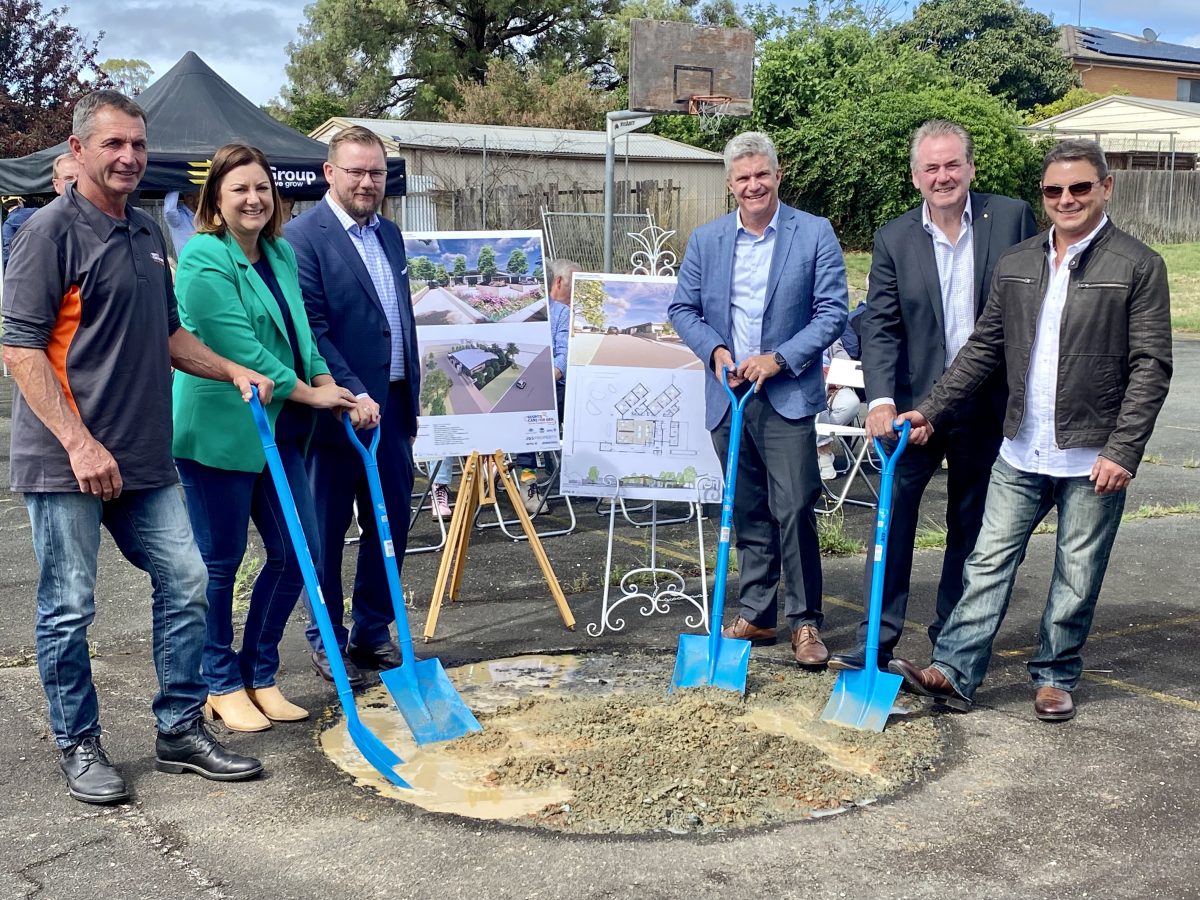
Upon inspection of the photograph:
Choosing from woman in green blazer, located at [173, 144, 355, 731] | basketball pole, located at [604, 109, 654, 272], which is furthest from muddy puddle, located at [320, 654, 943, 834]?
basketball pole, located at [604, 109, 654, 272]

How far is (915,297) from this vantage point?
4.89m

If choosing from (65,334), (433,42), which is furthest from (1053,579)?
(433,42)

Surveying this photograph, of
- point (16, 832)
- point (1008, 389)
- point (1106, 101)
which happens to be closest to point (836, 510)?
point (1008, 389)

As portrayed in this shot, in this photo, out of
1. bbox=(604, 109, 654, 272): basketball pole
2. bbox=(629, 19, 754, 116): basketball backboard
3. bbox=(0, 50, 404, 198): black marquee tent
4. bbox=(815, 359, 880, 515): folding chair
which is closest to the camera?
bbox=(815, 359, 880, 515): folding chair

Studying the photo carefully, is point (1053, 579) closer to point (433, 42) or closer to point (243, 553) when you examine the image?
point (243, 553)

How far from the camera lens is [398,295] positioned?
5.11 m

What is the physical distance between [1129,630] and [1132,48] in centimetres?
6881

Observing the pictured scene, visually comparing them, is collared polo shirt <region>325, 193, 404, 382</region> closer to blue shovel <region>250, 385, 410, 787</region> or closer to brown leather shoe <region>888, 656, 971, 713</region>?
blue shovel <region>250, 385, 410, 787</region>

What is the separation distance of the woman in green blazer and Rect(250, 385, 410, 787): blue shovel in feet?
0.54

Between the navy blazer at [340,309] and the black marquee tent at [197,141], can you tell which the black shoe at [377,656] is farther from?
the black marquee tent at [197,141]

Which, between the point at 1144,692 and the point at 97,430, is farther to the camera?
the point at 1144,692

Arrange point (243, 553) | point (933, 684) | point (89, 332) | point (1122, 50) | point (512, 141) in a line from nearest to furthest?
point (89, 332) → point (243, 553) → point (933, 684) → point (512, 141) → point (1122, 50)

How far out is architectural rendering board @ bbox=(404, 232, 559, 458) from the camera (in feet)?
20.1

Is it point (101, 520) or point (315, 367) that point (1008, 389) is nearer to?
point (315, 367)
